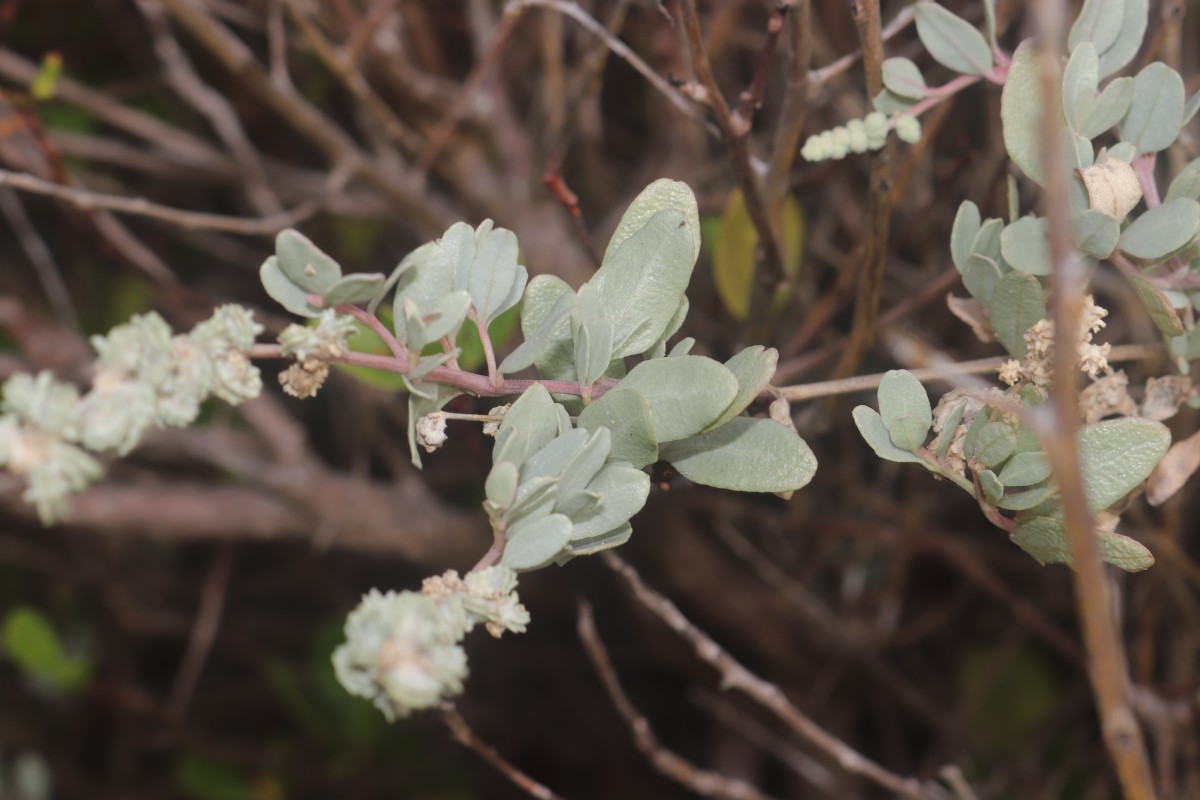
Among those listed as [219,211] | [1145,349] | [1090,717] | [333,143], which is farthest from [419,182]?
[1090,717]

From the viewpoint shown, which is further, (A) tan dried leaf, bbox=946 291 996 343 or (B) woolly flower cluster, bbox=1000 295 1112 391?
(A) tan dried leaf, bbox=946 291 996 343

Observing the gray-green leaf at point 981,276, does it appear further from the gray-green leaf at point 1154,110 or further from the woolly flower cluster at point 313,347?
the woolly flower cluster at point 313,347

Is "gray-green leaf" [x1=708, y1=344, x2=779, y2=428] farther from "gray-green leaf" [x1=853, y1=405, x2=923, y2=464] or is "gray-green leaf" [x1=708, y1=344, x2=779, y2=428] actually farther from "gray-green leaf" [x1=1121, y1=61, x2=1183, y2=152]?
"gray-green leaf" [x1=1121, y1=61, x2=1183, y2=152]

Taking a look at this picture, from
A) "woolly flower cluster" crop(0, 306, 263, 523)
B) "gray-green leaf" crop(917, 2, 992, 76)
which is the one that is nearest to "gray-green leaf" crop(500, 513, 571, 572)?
"woolly flower cluster" crop(0, 306, 263, 523)

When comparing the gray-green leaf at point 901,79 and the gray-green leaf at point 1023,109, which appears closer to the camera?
the gray-green leaf at point 1023,109

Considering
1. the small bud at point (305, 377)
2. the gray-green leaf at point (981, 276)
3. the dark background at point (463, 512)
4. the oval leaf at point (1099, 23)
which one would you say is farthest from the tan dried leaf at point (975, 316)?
the small bud at point (305, 377)

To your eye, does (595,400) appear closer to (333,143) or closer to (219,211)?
(333,143)

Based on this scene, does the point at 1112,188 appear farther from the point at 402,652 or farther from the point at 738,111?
the point at 402,652
